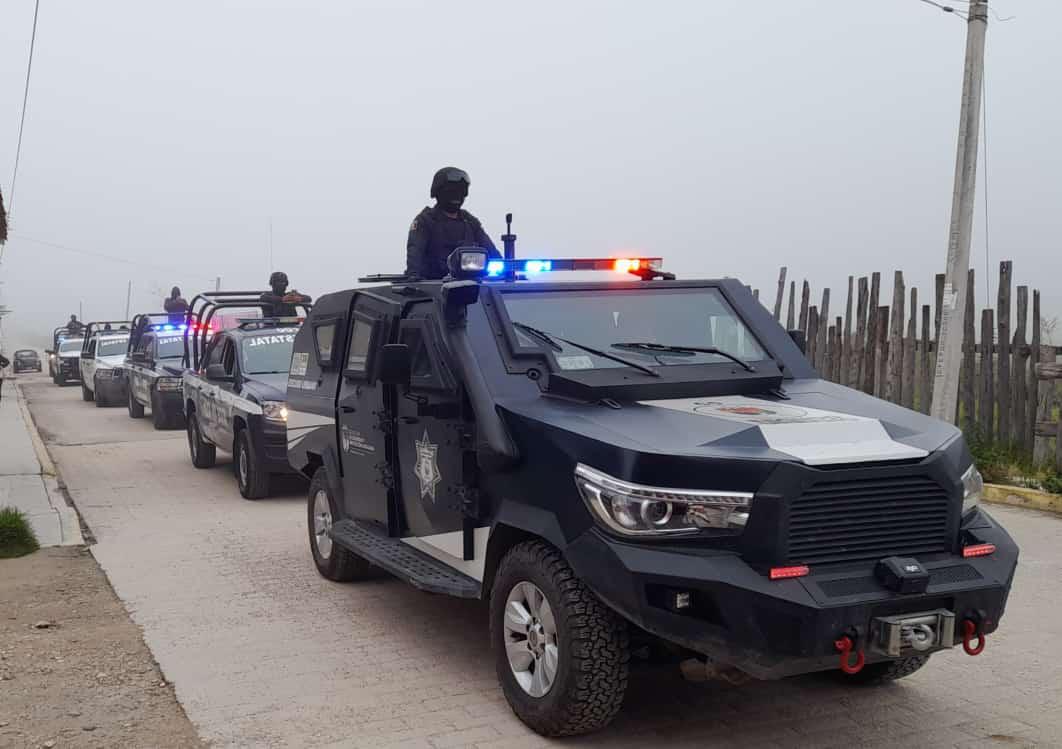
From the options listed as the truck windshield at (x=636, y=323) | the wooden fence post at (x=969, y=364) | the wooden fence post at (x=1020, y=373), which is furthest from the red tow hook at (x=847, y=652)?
the wooden fence post at (x=969, y=364)

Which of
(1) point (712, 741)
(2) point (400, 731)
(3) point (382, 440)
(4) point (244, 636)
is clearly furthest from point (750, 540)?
(4) point (244, 636)

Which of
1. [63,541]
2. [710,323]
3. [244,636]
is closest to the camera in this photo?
[710,323]

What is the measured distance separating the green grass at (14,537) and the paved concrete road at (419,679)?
506 mm

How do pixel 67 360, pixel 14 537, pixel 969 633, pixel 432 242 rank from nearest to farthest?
pixel 969 633
pixel 432 242
pixel 14 537
pixel 67 360

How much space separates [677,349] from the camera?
551 cm

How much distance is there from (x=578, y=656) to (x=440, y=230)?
13.1ft

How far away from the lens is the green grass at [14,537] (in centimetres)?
832

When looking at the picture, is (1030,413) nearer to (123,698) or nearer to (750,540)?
(750,540)

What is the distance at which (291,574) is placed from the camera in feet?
25.3

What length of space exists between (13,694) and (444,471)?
2253 mm

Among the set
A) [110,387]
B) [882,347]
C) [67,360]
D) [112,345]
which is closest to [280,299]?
[882,347]

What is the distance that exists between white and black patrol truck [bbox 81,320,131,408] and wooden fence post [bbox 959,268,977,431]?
1798cm

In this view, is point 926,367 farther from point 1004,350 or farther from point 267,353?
point 267,353

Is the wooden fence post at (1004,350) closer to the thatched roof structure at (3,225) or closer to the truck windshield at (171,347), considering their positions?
the thatched roof structure at (3,225)
